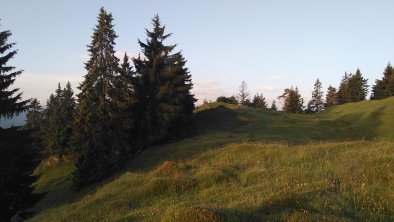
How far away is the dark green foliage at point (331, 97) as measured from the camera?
123 meters

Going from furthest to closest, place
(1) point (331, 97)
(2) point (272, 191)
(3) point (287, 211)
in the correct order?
(1) point (331, 97) < (2) point (272, 191) < (3) point (287, 211)

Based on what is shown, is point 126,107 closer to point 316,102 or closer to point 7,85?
point 7,85

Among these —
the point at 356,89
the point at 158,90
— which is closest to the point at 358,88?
the point at 356,89

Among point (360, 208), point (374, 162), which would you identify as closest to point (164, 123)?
point (374, 162)

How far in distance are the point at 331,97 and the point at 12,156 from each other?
11356cm

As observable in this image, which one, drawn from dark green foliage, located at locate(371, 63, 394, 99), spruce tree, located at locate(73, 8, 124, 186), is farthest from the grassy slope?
dark green foliage, located at locate(371, 63, 394, 99)

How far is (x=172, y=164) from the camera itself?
22.0 m

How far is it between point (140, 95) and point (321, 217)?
44.1m

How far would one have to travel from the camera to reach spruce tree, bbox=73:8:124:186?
43.9 m

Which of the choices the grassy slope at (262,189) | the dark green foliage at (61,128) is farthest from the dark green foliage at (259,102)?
the grassy slope at (262,189)

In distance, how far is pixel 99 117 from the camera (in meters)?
45.8

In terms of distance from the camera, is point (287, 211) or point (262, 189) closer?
point (287, 211)

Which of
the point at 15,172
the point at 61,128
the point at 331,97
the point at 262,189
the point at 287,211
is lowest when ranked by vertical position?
the point at 15,172

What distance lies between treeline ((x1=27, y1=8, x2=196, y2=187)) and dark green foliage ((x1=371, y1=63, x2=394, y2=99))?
2549 inches
